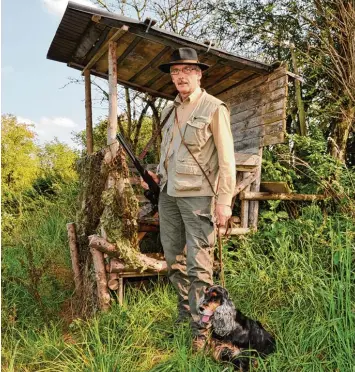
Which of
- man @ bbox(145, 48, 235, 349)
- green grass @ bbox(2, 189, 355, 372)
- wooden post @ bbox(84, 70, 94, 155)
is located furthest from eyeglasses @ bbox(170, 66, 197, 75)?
wooden post @ bbox(84, 70, 94, 155)

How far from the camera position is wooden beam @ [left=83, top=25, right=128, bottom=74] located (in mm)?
4880

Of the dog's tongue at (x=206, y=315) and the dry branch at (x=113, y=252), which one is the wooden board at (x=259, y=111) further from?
the dog's tongue at (x=206, y=315)

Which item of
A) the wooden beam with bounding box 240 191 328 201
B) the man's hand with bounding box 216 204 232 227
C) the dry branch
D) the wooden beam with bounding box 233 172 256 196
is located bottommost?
the dry branch

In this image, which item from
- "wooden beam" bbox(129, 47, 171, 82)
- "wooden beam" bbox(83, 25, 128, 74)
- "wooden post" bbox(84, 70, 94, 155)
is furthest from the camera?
"wooden post" bbox(84, 70, 94, 155)

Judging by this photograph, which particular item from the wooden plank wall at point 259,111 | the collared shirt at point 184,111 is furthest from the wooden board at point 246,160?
the collared shirt at point 184,111

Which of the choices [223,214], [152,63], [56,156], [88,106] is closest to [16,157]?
[56,156]

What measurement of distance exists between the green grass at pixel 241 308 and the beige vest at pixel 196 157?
133 cm

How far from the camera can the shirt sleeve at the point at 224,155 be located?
11.1 feet

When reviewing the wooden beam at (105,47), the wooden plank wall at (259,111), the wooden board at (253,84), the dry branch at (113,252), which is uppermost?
the wooden beam at (105,47)

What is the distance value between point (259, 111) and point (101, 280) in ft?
12.2

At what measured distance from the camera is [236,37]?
455 inches

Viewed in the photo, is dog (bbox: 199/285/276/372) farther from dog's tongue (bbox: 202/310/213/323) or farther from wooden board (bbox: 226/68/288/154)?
wooden board (bbox: 226/68/288/154)

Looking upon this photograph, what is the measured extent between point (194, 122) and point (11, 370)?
2.66 m

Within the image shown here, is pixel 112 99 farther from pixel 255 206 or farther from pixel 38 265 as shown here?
pixel 38 265
